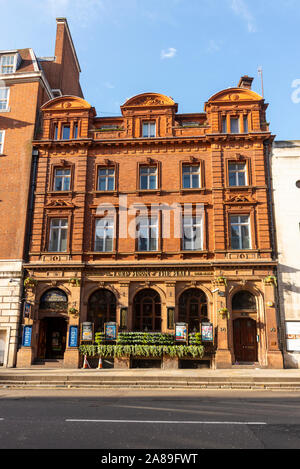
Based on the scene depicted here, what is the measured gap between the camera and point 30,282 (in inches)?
901

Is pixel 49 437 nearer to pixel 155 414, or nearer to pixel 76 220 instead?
pixel 155 414

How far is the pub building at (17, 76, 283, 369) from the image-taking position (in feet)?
72.2

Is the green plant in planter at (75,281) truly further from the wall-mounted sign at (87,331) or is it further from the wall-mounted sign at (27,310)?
the wall-mounted sign at (27,310)

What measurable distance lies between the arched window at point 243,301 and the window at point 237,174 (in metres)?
6.98

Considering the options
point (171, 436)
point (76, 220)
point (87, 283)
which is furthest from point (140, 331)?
point (171, 436)

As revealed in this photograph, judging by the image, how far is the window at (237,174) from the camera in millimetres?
24125

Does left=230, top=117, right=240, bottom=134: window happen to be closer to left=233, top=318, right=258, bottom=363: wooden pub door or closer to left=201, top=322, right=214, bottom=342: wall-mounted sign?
left=233, top=318, right=258, bottom=363: wooden pub door

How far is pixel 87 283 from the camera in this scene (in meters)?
23.1

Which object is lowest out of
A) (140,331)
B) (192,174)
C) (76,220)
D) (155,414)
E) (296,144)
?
(155,414)

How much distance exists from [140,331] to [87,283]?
14.4 feet

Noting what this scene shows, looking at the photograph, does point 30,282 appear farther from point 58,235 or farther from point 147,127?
point 147,127

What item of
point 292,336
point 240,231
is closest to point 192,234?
point 240,231

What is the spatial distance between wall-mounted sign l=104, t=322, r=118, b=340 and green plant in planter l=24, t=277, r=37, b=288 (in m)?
5.15

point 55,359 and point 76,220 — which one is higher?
point 76,220
